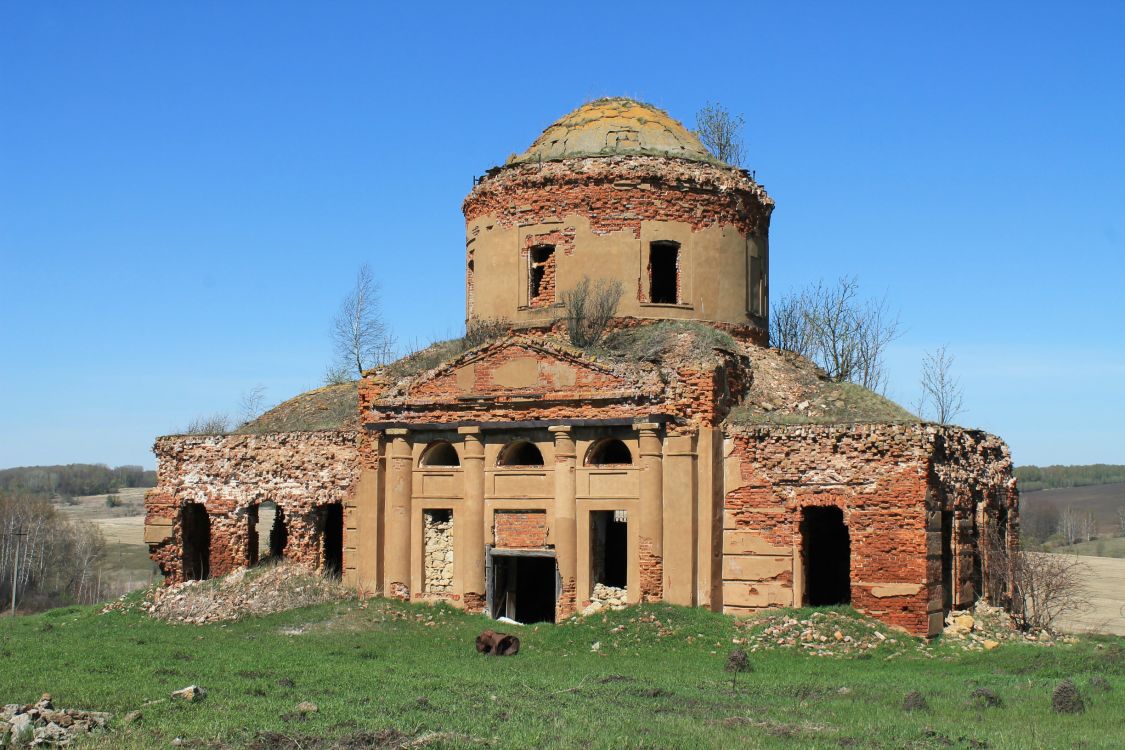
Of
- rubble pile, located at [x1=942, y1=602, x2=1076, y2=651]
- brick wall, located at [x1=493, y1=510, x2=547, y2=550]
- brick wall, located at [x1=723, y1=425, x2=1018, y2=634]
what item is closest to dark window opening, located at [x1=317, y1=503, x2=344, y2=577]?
brick wall, located at [x1=493, y1=510, x2=547, y2=550]

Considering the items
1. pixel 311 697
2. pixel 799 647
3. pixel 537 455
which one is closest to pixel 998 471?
pixel 799 647

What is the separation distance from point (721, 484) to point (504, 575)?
15.1 feet

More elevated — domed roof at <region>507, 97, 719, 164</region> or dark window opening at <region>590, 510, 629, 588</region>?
domed roof at <region>507, 97, 719, 164</region>

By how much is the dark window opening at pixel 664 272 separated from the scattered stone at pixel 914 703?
11856 millimetres

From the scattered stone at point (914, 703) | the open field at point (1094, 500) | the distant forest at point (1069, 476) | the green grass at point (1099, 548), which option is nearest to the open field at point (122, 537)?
the scattered stone at point (914, 703)

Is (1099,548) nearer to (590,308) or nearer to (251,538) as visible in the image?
(590,308)

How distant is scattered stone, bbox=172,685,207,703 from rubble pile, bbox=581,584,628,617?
8269 millimetres

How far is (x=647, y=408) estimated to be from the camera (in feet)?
69.6

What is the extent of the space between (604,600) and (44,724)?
10.8 meters

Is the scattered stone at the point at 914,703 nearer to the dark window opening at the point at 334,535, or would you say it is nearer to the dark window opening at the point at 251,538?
the dark window opening at the point at 251,538

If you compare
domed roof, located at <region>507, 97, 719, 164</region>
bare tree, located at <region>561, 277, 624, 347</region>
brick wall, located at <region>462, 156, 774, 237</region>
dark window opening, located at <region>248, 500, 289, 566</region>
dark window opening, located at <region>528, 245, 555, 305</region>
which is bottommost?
dark window opening, located at <region>248, 500, 289, 566</region>

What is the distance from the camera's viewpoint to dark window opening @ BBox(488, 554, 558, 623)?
22.7 meters

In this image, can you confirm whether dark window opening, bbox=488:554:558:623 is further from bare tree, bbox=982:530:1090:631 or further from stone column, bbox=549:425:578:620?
bare tree, bbox=982:530:1090:631

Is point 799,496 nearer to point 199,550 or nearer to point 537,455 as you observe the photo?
point 537,455
